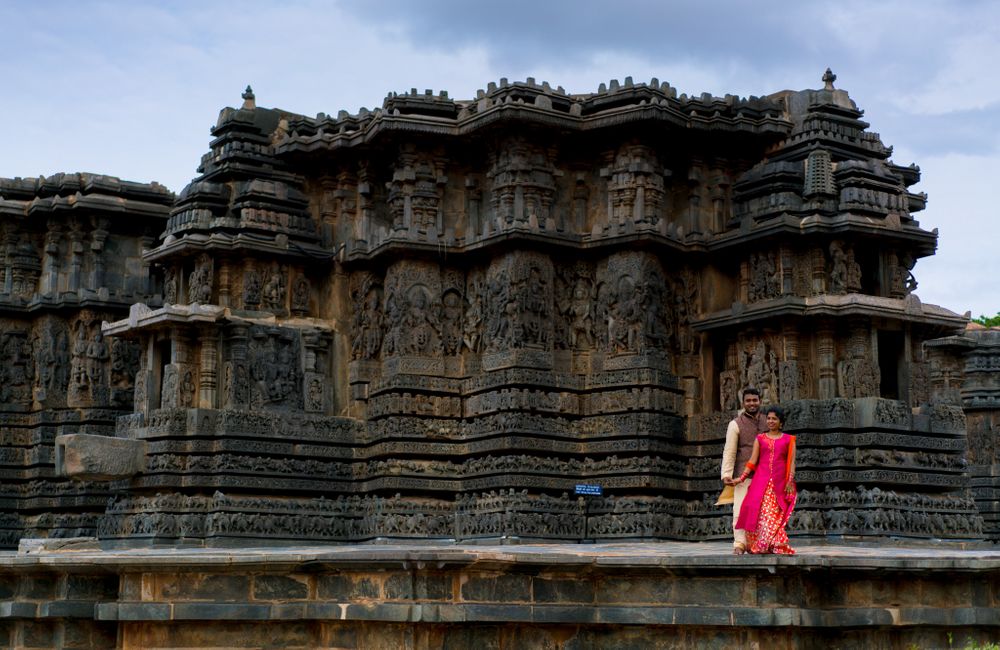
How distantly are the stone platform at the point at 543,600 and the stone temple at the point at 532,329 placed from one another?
29.7 feet

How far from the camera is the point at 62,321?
3238cm

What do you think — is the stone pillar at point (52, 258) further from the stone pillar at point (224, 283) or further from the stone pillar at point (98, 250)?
the stone pillar at point (224, 283)

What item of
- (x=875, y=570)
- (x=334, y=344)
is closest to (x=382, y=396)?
(x=334, y=344)

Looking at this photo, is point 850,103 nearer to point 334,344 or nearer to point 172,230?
point 334,344

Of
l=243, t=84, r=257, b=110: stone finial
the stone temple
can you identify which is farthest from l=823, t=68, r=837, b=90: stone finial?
l=243, t=84, r=257, b=110: stone finial

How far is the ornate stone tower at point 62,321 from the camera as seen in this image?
3206cm

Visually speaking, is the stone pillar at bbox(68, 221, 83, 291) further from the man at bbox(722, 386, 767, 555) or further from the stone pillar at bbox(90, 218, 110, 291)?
the man at bbox(722, 386, 767, 555)

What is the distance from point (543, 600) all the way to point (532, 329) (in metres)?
11.4

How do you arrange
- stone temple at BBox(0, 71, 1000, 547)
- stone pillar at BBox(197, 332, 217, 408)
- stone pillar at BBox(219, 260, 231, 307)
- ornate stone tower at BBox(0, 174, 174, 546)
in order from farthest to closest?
ornate stone tower at BBox(0, 174, 174, 546) → stone pillar at BBox(219, 260, 231, 307) → stone pillar at BBox(197, 332, 217, 408) → stone temple at BBox(0, 71, 1000, 547)

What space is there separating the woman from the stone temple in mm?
8079

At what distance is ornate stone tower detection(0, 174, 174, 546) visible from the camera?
3206 centimetres

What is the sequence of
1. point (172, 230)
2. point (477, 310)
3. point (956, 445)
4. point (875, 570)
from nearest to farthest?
point (875, 570), point (956, 445), point (477, 310), point (172, 230)

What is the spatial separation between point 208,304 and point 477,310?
15.6ft

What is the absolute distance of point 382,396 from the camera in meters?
26.7
